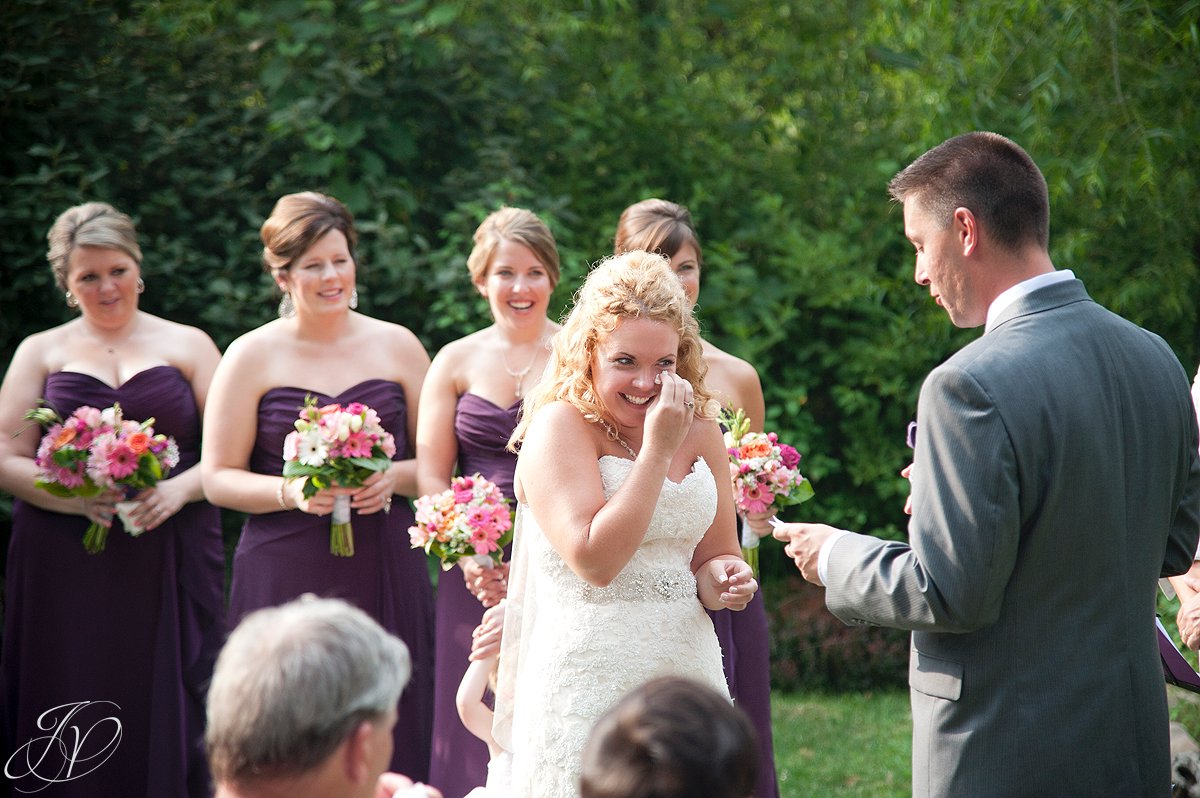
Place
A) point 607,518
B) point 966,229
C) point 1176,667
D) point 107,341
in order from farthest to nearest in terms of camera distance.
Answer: point 107,341 → point 1176,667 → point 607,518 → point 966,229

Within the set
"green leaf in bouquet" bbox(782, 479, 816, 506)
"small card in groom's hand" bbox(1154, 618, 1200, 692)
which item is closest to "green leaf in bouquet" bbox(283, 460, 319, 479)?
"green leaf in bouquet" bbox(782, 479, 816, 506)

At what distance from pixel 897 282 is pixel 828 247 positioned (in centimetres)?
55

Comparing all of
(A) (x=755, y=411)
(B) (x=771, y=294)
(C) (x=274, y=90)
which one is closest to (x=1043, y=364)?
(A) (x=755, y=411)

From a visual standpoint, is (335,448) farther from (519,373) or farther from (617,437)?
(617,437)

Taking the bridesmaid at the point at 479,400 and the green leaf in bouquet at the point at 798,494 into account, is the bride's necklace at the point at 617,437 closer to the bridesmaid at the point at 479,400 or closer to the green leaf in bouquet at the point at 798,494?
the green leaf in bouquet at the point at 798,494

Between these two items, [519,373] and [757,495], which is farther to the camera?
[519,373]

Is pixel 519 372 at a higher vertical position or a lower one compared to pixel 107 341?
lower

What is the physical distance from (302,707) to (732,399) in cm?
327

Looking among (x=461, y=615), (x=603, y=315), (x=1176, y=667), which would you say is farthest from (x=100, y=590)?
(x=1176, y=667)

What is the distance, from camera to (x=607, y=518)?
10.5ft

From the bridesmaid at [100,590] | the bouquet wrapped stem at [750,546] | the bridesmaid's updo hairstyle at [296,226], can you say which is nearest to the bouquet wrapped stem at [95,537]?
the bridesmaid at [100,590]

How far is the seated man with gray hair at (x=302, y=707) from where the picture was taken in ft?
7.29

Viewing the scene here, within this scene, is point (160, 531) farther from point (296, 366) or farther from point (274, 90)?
point (274, 90)

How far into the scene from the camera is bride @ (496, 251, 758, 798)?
128 inches
